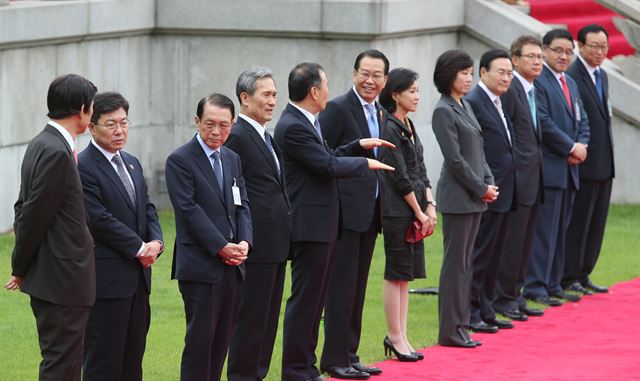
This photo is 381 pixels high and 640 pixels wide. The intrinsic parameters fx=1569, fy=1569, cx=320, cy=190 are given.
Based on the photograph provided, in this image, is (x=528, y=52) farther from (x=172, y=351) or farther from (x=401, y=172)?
(x=172, y=351)

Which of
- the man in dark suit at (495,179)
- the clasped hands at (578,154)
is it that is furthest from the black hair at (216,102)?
the clasped hands at (578,154)

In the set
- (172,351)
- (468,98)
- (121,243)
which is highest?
(468,98)

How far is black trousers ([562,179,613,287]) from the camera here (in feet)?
44.1

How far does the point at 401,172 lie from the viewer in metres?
10.2

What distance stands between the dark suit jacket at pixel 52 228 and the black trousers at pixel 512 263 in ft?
17.1

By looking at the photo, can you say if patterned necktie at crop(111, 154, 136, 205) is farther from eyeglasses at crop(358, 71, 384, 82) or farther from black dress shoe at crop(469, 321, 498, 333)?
black dress shoe at crop(469, 321, 498, 333)

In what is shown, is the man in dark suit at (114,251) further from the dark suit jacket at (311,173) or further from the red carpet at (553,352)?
the red carpet at (553,352)

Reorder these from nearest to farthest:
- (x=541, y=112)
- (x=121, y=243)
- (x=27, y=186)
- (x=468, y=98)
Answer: (x=27, y=186) < (x=121, y=243) < (x=468, y=98) < (x=541, y=112)

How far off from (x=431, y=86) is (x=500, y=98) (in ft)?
17.1

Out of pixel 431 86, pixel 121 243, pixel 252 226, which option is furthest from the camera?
pixel 431 86

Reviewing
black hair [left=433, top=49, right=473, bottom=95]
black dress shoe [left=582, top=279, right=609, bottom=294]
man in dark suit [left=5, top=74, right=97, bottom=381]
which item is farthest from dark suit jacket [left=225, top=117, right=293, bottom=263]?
black dress shoe [left=582, top=279, right=609, bottom=294]

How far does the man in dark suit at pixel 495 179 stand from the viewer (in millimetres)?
11633

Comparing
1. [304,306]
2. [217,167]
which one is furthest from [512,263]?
[217,167]

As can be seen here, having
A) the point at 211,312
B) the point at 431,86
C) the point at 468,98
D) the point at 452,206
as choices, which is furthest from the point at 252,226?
the point at 431,86
